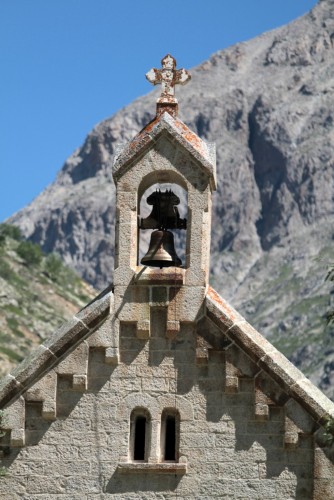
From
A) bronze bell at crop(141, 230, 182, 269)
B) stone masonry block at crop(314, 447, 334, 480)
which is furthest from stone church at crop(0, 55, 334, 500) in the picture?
bronze bell at crop(141, 230, 182, 269)

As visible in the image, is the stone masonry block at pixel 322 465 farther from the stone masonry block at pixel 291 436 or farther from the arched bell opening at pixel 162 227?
the arched bell opening at pixel 162 227

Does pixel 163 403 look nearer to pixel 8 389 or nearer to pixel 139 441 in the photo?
pixel 139 441

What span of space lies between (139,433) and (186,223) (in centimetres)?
324

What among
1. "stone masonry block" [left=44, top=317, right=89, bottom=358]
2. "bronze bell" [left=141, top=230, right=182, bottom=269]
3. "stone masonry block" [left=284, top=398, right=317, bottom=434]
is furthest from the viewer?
"bronze bell" [left=141, top=230, right=182, bottom=269]

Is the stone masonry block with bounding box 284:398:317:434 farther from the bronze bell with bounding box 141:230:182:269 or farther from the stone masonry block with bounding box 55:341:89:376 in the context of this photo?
the bronze bell with bounding box 141:230:182:269

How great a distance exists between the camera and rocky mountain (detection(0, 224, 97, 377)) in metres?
87.2

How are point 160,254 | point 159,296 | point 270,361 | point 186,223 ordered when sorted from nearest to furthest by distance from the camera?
point 270,361 < point 159,296 < point 186,223 < point 160,254

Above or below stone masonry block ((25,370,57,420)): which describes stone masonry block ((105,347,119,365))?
above

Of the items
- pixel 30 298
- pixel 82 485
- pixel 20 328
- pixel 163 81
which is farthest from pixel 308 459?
pixel 30 298

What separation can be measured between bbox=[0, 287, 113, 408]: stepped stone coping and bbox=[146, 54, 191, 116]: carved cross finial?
309cm

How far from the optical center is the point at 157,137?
19500 mm

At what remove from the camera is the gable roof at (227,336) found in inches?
730

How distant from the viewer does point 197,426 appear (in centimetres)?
1880

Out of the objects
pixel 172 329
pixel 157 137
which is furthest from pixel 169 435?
pixel 157 137
